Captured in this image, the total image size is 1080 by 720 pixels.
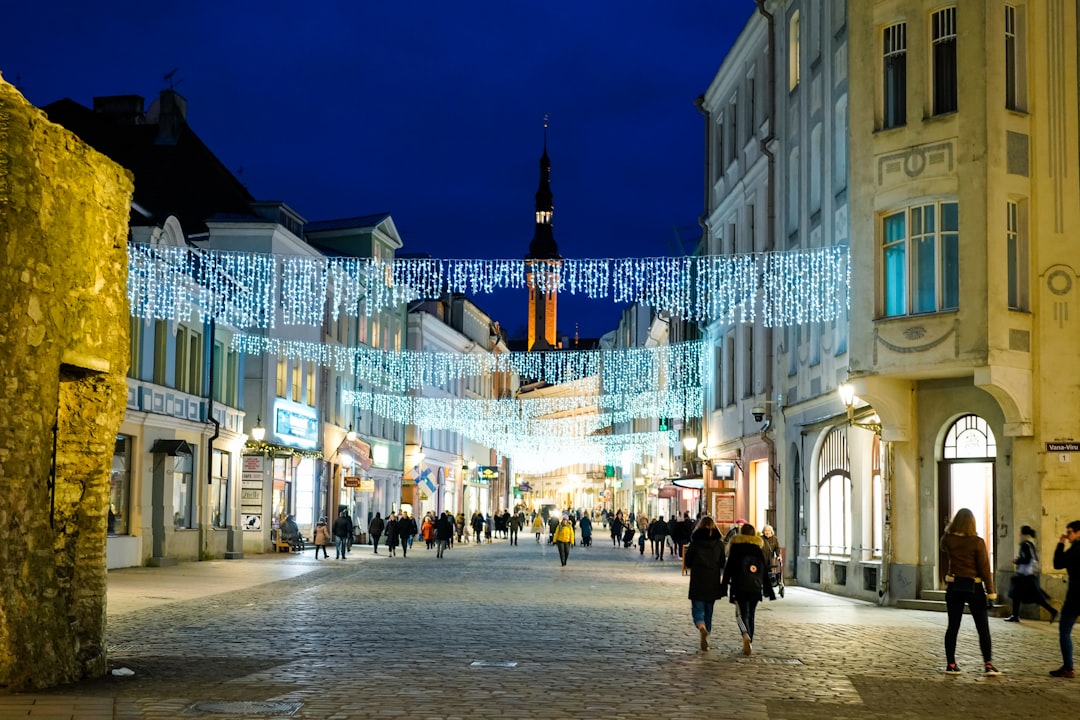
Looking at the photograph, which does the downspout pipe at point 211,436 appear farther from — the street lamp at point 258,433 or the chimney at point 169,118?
the chimney at point 169,118

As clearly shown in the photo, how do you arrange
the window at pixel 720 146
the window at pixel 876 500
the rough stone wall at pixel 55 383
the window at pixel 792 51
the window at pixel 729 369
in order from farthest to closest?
the window at pixel 720 146 → the window at pixel 729 369 → the window at pixel 792 51 → the window at pixel 876 500 → the rough stone wall at pixel 55 383

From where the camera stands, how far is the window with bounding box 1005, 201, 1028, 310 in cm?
2419

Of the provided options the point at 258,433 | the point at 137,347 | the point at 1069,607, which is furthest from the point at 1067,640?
the point at 258,433

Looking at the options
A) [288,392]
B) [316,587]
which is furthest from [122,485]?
[288,392]

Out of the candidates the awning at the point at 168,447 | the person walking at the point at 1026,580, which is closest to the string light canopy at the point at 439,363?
the awning at the point at 168,447

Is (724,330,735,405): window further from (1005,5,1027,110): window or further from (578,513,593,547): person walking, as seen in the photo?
(1005,5,1027,110): window

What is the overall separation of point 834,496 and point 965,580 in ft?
52.2

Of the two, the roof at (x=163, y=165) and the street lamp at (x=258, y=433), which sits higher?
the roof at (x=163, y=165)

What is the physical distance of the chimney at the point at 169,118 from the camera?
51.8 m

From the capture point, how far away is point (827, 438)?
103ft

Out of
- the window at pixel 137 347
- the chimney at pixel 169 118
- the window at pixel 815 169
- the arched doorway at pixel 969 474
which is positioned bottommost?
the arched doorway at pixel 969 474

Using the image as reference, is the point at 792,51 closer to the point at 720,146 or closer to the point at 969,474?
the point at 720,146

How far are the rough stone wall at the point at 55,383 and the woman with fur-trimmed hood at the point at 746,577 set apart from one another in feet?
24.6

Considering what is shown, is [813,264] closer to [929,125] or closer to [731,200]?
[929,125]
